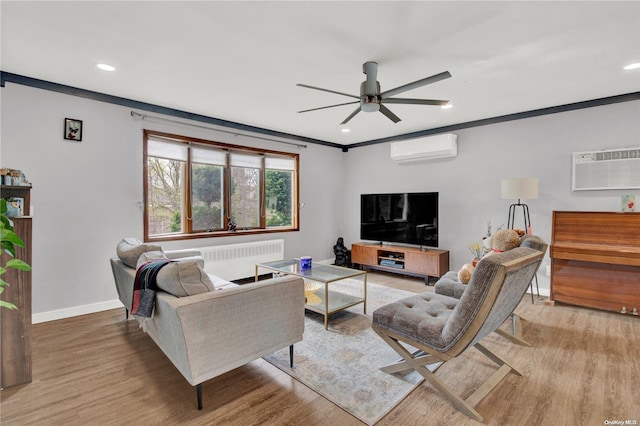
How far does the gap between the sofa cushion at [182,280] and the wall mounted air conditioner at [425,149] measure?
4033 mm

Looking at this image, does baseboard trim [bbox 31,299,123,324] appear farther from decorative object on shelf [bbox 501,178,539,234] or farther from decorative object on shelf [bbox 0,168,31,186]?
decorative object on shelf [bbox 501,178,539,234]

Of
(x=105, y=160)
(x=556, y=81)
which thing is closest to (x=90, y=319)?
(x=105, y=160)

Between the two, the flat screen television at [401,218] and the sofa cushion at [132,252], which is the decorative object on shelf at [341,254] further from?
the sofa cushion at [132,252]

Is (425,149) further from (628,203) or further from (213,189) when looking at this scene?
(213,189)

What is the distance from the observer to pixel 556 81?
311cm

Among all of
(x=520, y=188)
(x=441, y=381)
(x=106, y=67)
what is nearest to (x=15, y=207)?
(x=106, y=67)

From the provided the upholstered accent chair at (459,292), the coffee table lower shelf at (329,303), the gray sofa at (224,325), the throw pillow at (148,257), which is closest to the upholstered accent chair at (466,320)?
the upholstered accent chair at (459,292)

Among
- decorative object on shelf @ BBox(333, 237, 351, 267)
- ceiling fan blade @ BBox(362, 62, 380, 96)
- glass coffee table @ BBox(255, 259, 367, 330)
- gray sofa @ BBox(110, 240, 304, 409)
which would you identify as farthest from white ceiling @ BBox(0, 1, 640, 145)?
decorative object on shelf @ BBox(333, 237, 351, 267)

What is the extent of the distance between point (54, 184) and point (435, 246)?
15.9 feet

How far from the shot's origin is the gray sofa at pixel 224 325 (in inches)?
69.7

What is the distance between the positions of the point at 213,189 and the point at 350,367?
3192mm

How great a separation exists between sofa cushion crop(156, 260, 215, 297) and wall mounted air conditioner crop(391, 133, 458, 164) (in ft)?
13.2

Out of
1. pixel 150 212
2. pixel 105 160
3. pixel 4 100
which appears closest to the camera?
pixel 4 100

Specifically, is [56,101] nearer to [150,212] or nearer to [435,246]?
[150,212]
